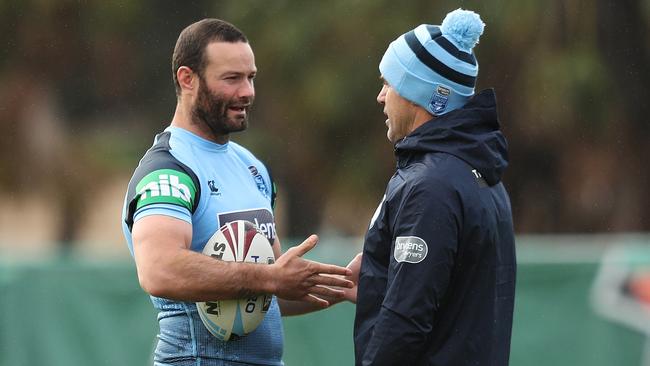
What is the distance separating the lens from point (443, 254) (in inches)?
173

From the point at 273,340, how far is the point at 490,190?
122cm

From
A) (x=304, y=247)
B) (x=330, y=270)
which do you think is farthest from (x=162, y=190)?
(x=330, y=270)

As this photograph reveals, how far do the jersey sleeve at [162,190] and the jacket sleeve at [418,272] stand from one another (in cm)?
94

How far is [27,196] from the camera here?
21531mm

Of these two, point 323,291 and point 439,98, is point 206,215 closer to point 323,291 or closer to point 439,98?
point 323,291

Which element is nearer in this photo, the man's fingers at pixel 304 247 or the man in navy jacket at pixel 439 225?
the man in navy jacket at pixel 439 225

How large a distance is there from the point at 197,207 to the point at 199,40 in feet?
2.57

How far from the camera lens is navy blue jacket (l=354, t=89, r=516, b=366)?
441cm

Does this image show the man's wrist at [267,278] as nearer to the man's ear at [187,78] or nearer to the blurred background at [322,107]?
the man's ear at [187,78]

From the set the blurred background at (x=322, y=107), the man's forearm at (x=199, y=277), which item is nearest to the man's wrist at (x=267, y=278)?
the man's forearm at (x=199, y=277)

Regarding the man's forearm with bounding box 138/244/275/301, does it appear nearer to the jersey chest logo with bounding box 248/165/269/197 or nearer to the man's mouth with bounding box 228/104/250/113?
the jersey chest logo with bounding box 248/165/269/197

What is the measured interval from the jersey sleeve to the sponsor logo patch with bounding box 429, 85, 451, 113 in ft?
3.40

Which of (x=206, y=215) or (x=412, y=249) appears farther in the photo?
(x=206, y=215)

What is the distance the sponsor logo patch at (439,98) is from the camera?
15.6 ft
